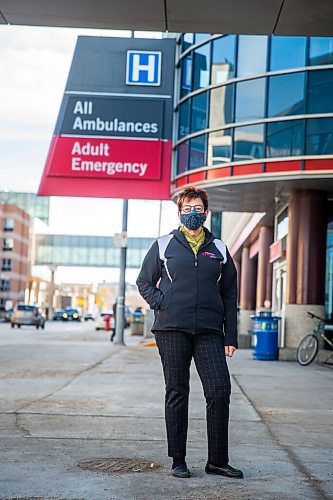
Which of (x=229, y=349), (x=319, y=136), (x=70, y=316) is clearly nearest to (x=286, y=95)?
(x=319, y=136)

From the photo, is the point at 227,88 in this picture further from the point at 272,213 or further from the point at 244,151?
the point at 272,213

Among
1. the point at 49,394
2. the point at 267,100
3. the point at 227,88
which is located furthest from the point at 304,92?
the point at 49,394

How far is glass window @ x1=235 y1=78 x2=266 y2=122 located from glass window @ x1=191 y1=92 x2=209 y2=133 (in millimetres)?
1421

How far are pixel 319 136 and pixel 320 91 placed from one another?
1.03 m

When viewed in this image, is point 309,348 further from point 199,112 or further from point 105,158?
point 199,112

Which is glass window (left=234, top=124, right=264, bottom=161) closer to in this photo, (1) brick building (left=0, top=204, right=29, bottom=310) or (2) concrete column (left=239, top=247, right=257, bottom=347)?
(2) concrete column (left=239, top=247, right=257, bottom=347)

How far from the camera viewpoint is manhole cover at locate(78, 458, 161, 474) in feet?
18.2

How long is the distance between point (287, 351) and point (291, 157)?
4.56m

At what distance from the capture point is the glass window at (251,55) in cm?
2042

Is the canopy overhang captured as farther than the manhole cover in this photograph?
Yes

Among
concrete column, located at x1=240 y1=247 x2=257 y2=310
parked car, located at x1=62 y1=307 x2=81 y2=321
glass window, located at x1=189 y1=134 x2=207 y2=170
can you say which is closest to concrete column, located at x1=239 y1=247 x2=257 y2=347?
concrete column, located at x1=240 y1=247 x2=257 y2=310

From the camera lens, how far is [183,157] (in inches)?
894

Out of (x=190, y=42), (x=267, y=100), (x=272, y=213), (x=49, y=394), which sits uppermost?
(x=190, y=42)

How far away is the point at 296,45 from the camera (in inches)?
774
